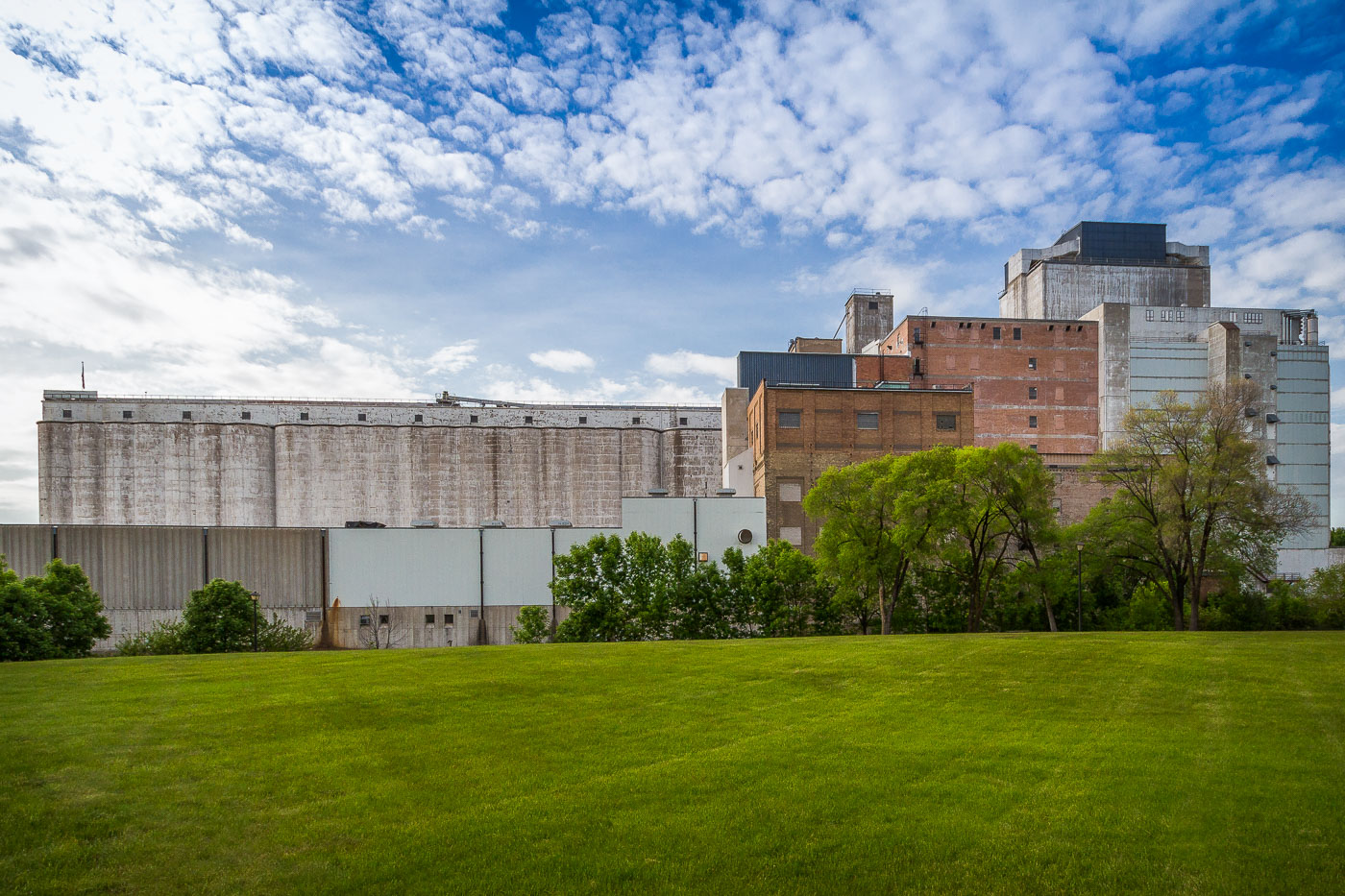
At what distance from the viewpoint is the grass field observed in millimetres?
7648

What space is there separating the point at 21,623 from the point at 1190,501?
1947 inches

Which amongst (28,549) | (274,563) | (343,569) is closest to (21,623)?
(274,563)

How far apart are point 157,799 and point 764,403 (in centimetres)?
4921

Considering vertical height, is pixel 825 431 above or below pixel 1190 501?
above

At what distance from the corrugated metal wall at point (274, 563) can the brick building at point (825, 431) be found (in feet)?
97.3

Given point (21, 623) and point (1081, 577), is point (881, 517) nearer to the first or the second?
point (1081, 577)

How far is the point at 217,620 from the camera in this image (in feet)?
109

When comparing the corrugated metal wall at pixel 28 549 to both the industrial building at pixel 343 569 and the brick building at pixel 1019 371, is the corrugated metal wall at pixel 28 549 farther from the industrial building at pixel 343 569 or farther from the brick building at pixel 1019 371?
the brick building at pixel 1019 371

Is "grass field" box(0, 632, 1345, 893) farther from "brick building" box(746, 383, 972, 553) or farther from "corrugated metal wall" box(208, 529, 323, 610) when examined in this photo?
"brick building" box(746, 383, 972, 553)

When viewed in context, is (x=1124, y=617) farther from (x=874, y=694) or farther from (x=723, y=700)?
(x=723, y=700)

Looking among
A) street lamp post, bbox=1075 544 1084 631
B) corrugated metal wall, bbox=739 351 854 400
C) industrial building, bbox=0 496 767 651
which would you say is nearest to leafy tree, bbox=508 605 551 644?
industrial building, bbox=0 496 767 651

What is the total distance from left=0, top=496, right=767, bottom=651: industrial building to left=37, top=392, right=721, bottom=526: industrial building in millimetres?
26554

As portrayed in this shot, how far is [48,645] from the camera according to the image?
90.6 ft

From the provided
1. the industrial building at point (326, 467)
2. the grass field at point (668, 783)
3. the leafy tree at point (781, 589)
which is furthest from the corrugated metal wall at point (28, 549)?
the leafy tree at point (781, 589)
